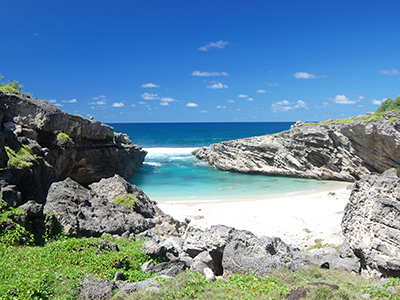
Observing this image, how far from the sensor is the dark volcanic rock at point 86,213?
39.0 ft

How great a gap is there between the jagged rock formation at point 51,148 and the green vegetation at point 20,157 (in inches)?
8.1

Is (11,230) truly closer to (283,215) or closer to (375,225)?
(375,225)

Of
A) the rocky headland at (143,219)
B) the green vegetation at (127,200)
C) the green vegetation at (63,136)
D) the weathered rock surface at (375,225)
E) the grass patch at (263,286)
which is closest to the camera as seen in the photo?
the grass patch at (263,286)

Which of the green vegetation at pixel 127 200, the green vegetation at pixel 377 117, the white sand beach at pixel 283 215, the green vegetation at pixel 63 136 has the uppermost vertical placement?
the green vegetation at pixel 377 117

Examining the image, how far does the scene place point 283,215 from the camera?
2412 cm

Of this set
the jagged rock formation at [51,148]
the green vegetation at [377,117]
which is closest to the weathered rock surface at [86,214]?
the jagged rock formation at [51,148]

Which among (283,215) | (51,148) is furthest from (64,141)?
(283,215)

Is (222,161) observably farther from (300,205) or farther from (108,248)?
(108,248)

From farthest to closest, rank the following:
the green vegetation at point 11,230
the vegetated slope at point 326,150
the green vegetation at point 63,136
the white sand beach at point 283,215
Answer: the vegetated slope at point 326,150 < the green vegetation at point 63,136 < the white sand beach at point 283,215 < the green vegetation at point 11,230

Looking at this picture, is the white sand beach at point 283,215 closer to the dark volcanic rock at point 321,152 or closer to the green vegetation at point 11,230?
the dark volcanic rock at point 321,152

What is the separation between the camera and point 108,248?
33.7ft

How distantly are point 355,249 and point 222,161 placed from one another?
4197 centimetres

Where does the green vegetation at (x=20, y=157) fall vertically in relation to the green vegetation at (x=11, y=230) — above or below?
above

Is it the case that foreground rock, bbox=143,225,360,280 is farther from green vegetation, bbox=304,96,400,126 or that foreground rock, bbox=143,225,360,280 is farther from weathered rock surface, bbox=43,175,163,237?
green vegetation, bbox=304,96,400,126
